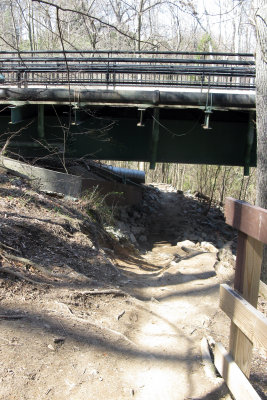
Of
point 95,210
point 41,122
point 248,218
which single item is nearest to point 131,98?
point 41,122

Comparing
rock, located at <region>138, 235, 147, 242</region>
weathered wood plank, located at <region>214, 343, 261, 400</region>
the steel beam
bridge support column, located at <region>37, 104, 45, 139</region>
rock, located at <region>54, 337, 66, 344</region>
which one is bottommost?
rock, located at <region>138, 235, 147, 242</region>

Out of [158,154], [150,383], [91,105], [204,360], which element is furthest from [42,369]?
[158,154]

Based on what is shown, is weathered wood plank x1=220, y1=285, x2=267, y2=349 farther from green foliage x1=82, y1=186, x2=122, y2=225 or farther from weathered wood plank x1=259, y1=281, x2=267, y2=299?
green foliage x1=82, y1=186, x2=122, y2=225

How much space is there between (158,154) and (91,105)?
9.01 ft

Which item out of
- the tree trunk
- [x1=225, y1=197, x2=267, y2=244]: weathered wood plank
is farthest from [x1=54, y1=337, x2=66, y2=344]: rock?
the tree trunk

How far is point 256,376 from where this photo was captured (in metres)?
3.83

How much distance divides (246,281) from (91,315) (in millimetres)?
2138

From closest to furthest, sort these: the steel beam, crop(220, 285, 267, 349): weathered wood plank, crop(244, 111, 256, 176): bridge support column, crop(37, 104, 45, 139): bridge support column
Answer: crop(220, 285, 267, 349): weathered wood plank, the steel beam, crop(244, 111, 256, 176): bridge support column, crop(37, 104, 45, 139): bridge support column

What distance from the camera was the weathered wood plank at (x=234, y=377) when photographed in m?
2.70

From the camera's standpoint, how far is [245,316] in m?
2.70

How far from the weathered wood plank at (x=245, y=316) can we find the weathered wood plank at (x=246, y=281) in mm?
84

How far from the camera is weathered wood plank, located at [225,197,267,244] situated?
8.16 feet

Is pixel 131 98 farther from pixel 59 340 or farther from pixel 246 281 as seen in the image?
pixel 246 281

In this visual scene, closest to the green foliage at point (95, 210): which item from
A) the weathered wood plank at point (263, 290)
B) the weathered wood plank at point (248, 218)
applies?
the weathered wood plank at point (263, 290)
